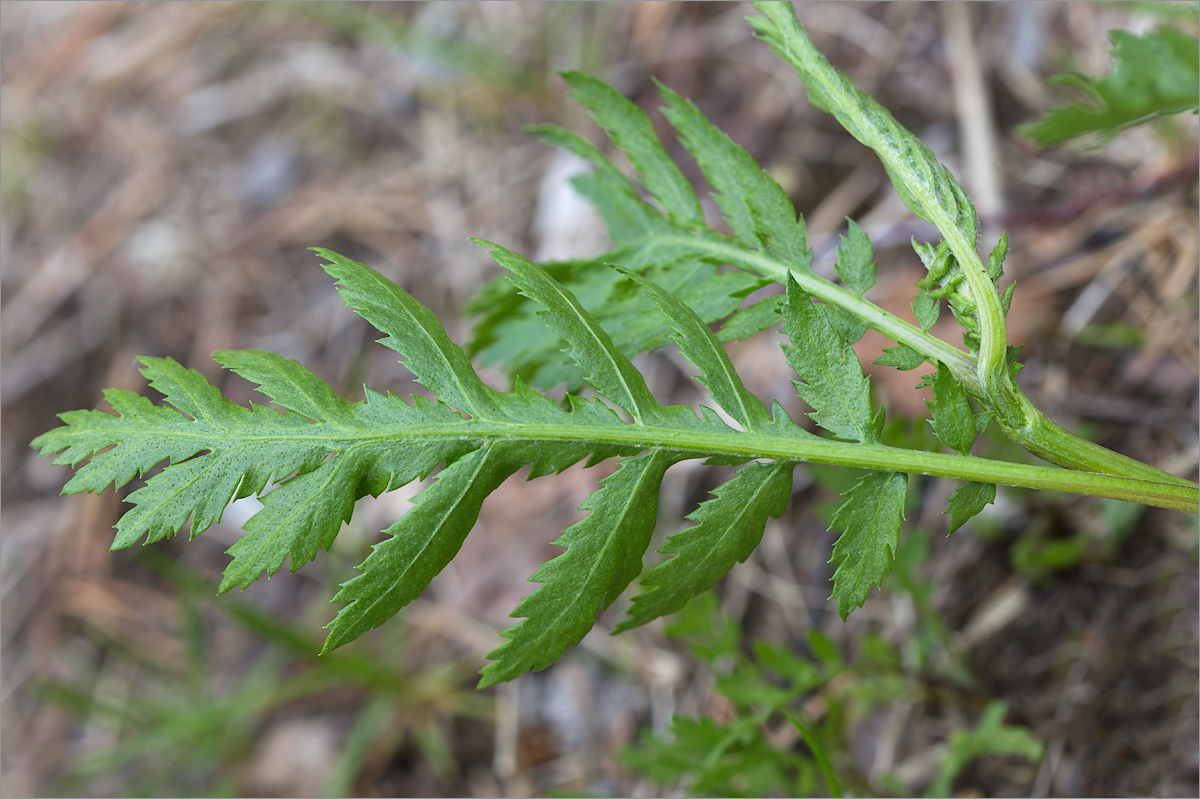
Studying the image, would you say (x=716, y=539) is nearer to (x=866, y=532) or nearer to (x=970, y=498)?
(x=866, y=532)

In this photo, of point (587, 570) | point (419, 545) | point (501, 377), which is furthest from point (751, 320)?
point (501, 377)

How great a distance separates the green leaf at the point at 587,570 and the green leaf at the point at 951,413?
1.37ft

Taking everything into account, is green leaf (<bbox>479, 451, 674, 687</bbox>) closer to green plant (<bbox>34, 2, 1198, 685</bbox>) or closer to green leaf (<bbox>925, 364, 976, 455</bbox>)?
green plant (<bbox>34, 2, 1198, 685</bbox>)

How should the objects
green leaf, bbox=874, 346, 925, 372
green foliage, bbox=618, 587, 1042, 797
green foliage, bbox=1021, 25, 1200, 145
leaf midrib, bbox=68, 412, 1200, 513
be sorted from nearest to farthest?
1. leaf midrib, bbox=68, 412, 1200, 513
2. green leaf, bbox=874, 346, 925, 372
3. green foliage, bbox=1021, 25, 1200, 145
4. green foliage, bbox=618, 587, 1042, 797

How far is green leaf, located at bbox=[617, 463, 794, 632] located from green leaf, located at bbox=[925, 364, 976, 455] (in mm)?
248

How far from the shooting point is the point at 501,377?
11.1 feet

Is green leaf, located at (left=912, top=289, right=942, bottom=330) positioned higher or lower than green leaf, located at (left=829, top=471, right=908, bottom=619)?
higher

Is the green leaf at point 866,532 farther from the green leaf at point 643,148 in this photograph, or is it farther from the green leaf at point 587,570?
the green leaf at point 643,148

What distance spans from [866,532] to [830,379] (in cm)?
24

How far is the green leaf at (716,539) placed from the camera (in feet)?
4.32

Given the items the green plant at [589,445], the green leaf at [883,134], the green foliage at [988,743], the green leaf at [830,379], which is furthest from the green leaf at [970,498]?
the green foliage at [988,743]

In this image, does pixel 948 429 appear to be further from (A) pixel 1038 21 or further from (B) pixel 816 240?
(A) pixel 1038 21

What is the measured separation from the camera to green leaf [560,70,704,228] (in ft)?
5.69

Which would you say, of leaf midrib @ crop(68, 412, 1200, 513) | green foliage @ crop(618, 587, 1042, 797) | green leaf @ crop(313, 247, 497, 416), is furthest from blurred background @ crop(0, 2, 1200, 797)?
green leaf @ crop(313, 247, 497, 416)
